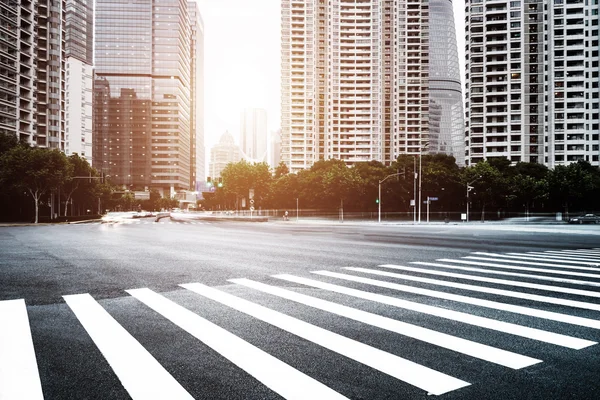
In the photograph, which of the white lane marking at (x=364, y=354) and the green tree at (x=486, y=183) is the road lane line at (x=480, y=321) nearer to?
the white lane marking at (x=364, y=354)

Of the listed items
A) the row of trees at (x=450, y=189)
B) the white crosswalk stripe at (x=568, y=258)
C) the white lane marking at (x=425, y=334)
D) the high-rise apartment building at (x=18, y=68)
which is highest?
the high-rise apartment building at (x=18, y=68)

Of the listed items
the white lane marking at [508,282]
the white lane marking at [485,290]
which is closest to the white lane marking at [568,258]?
the white lane marking at [508,282]

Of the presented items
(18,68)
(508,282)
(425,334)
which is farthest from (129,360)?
(18,68)

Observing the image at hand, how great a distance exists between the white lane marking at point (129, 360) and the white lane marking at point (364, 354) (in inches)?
61.2

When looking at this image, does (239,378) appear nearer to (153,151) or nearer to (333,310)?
(333,310)

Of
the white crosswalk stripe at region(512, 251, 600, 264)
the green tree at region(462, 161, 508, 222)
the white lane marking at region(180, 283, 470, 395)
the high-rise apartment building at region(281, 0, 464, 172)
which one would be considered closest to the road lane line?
the white lane marking at region(180, 283, 470, 395)

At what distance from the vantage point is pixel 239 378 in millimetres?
3385

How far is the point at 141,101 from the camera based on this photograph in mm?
182625

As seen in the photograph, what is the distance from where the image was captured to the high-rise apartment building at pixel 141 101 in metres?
179

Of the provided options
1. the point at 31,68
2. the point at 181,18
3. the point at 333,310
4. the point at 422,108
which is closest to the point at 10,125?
the point at 31,68

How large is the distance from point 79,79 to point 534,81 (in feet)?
391

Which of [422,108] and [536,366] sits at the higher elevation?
[422,108]

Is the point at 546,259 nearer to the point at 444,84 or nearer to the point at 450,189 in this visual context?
the point at 450,189

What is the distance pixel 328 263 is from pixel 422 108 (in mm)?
138986
